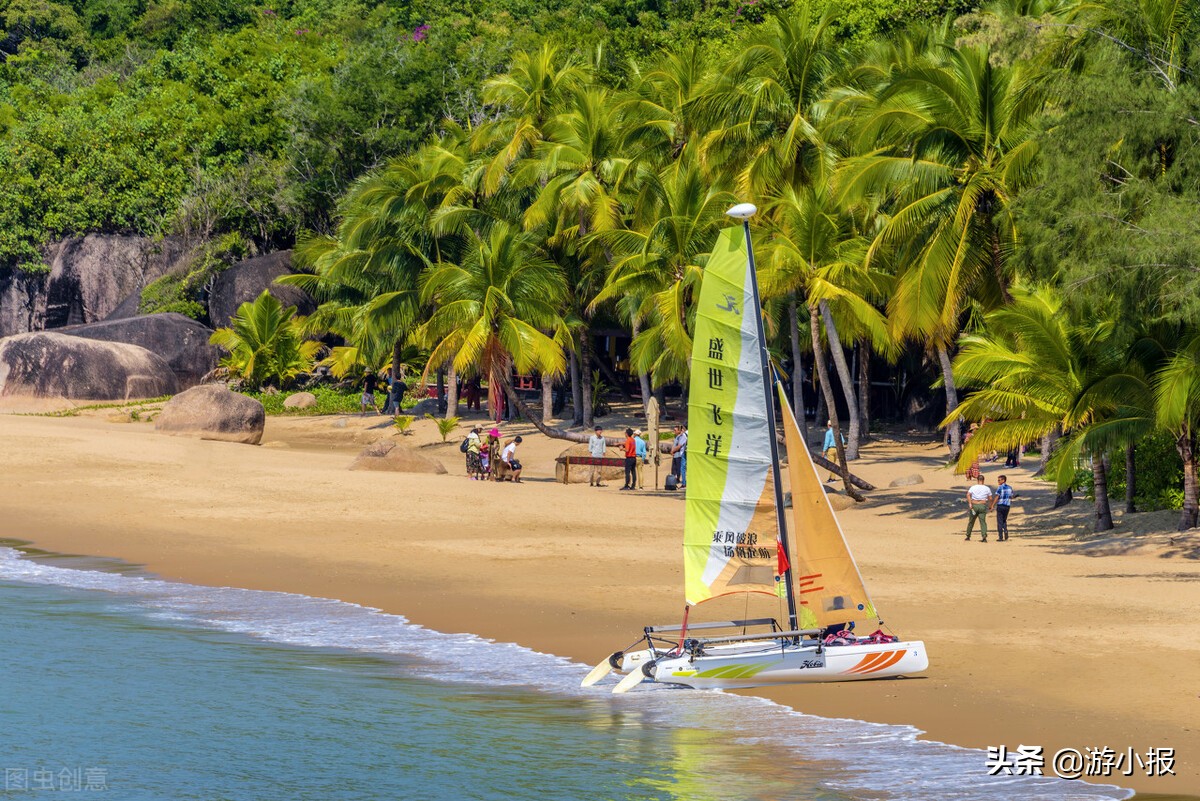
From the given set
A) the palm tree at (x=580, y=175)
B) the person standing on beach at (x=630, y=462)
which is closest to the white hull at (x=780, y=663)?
the person standing on beach at (x=630, y=462)

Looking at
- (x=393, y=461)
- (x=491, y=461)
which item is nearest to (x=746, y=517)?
(x=491, y=461)

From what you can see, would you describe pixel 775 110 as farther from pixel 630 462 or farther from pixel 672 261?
pixel 630 462

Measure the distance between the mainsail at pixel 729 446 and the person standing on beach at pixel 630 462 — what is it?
18.7 m

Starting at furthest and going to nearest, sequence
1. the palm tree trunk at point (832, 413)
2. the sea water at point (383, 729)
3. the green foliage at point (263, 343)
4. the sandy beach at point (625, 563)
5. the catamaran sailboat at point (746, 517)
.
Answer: the green foliage at point (263, 343), the palm tree trunk at point (832, 413), the catamaran sailboat at point (746, 517), the sandy beach at point (625, 563), the sea water at point (383, 729)

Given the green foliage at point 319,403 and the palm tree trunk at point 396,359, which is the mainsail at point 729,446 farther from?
the green foliage at point 319,403

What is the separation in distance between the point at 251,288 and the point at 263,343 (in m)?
5.94

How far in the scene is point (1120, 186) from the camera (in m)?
21.2

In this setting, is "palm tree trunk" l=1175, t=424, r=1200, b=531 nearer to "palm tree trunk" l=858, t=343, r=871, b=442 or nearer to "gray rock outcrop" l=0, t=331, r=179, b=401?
"palm tree trunk" l=858, t=343, r=871, b=442

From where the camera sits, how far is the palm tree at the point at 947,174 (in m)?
26.7

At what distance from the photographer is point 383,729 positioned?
13.7 metres

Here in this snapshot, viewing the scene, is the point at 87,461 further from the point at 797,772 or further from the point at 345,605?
the point at 797,772

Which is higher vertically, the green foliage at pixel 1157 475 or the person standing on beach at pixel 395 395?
the person standing on beach at pixel 395 395

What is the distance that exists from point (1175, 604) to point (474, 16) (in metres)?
64.3


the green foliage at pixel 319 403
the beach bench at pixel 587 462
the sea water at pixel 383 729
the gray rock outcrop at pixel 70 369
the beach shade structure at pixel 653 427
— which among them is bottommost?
the sea water at pixel 383 729
